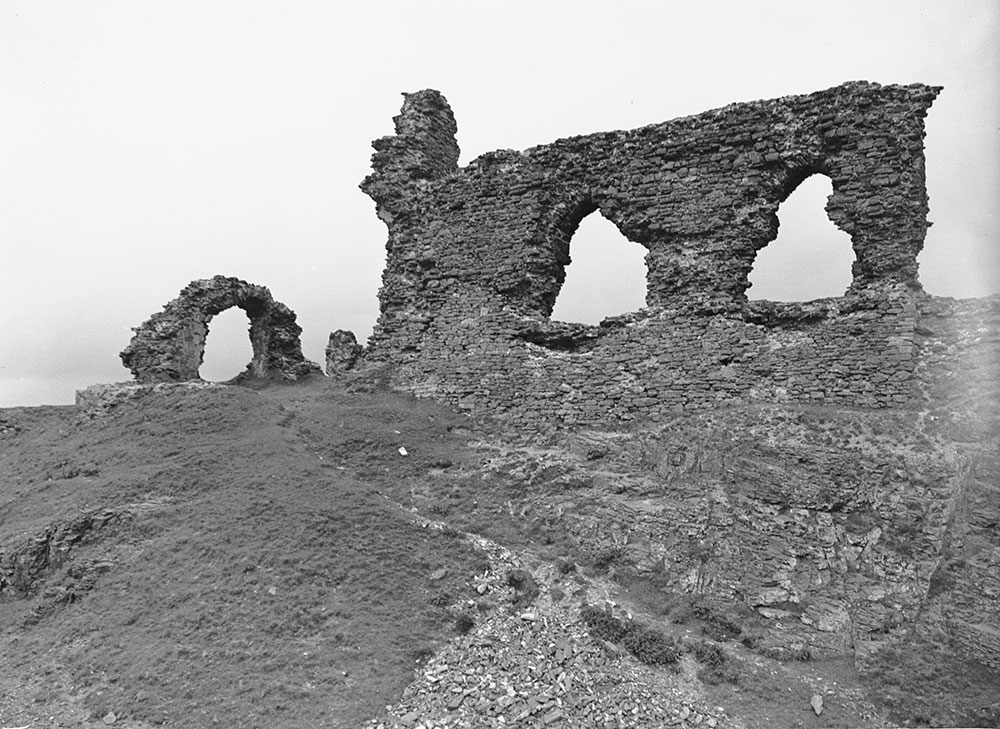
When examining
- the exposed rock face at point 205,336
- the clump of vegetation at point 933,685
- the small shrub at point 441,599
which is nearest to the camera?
the clump of vegetation at point 933,685

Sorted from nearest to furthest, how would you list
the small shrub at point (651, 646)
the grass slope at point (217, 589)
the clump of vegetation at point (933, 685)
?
1. the clump of vegetation at point (933, 685)
2. the grass slope at point (217, 589)
3. the small shrub at point (651, 646)

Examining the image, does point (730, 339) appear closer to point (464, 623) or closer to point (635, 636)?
point (635, 636)

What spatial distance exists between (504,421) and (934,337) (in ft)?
32.5

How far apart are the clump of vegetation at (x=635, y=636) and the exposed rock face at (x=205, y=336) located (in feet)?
56.0

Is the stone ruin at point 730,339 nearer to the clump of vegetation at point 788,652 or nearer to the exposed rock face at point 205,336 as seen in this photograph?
the exposed rock face at point 205,336

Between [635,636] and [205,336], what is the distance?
19560mm

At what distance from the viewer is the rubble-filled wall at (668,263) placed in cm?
1543

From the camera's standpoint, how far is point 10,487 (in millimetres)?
16438

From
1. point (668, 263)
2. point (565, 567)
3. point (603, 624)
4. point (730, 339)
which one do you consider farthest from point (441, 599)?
point (668, 263)

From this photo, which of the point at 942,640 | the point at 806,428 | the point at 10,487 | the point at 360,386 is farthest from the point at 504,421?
the point at 10,487

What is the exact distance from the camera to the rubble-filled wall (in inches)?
607

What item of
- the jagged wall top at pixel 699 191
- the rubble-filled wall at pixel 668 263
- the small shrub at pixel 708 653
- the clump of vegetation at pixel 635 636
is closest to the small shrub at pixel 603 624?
the clump of vegetation at pixel 635 636

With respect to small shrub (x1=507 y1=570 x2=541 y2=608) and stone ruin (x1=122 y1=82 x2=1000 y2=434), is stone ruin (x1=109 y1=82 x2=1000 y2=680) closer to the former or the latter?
stone ruin (x1=122 y1=82 x2=1000 y2=434)

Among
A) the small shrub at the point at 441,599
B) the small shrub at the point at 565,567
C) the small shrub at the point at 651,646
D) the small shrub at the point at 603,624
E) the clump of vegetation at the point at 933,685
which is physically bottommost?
the clump of vegetation at the point at 933,685
